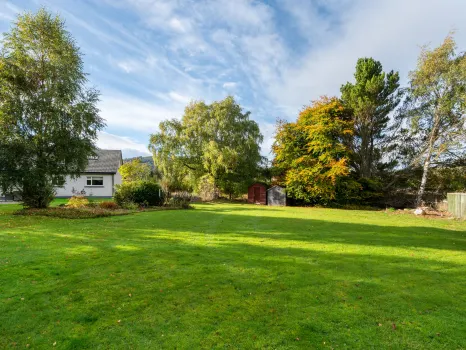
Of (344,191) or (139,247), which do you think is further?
(344,191)

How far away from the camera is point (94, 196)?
32281mm

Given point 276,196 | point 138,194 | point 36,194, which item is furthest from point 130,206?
point 276,196

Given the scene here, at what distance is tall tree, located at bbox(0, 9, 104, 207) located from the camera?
14.3 meters

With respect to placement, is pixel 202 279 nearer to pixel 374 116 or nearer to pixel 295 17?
pixel 295 17

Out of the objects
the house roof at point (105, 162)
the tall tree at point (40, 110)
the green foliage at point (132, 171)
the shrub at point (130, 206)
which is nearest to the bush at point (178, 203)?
the shrub at point (130, 206)

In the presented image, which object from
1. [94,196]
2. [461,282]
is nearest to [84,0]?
[461,282]

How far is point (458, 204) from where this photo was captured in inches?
695

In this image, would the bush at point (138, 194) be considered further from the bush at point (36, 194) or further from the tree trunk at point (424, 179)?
the tree trunk at point (424, 179)

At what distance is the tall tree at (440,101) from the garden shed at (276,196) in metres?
13.2

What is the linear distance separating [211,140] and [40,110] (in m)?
20.9

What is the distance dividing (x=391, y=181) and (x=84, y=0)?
103ft

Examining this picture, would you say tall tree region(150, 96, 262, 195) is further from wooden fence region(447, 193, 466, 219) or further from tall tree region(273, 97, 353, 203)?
wooden fence region(447, 193, 466, 219)

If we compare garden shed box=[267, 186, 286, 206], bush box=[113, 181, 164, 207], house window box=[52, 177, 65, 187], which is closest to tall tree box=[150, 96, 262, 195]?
garden shed box=[267, 186, 286, 206]

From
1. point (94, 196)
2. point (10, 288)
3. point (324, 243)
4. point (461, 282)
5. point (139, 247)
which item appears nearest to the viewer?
point (10, 288)
